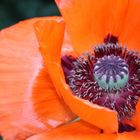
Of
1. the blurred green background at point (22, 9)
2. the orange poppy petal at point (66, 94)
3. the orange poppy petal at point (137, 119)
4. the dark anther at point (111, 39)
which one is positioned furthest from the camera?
the blurred green background at point (22, 9)

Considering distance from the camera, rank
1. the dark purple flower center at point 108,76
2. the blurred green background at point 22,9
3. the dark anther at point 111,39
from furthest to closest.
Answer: the blurred green background at point 22,9, the dark anther at point 111,39, the dark purple flower center at point 108,76

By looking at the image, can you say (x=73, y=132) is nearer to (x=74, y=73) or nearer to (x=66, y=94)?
(x=66, y=94)

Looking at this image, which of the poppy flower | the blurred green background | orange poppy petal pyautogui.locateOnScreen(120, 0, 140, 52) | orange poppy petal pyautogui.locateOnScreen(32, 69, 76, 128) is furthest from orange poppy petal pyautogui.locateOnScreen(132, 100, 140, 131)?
the blurred green background

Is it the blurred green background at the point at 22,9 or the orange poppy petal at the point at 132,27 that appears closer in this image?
the orange poppy petal at the point at 132,27

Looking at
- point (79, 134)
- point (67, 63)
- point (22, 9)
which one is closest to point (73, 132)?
point (79, 134)

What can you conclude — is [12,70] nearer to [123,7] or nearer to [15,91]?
[15,91]

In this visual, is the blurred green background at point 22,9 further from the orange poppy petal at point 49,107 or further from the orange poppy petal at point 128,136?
the orange poppy petal at point 128,136

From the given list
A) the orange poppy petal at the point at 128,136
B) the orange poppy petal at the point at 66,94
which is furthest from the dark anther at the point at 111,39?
the orange poppy petal at the point at 128,136
